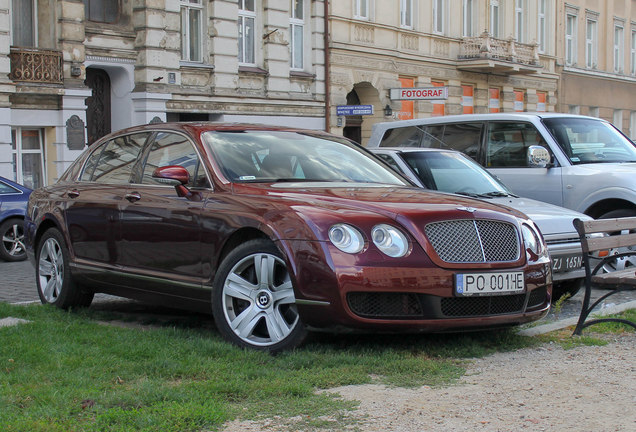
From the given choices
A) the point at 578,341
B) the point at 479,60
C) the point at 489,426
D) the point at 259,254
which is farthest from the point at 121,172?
the point at 479,60

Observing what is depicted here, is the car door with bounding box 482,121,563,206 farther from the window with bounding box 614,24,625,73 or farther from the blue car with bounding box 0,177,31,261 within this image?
the window with bounding box 614,24,625,73

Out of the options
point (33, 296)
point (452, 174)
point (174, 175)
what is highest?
point (174, 175)

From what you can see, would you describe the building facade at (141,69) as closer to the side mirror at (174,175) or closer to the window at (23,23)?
the window at (23,23)

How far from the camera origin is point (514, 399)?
198 inches

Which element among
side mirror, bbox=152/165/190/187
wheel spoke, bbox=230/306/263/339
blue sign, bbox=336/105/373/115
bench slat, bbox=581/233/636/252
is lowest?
wheel spoke, bbox=230/306/263/339

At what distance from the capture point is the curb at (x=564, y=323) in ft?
23.1

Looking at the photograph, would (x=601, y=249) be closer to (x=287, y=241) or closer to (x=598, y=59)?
(x=287, y=241)

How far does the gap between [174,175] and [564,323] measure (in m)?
3.07

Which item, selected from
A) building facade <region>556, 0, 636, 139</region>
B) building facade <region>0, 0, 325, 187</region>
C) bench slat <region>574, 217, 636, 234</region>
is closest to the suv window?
bench slat <region>574, 217, 636, 234</region>

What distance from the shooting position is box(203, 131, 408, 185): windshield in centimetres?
711

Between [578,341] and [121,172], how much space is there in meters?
3.76

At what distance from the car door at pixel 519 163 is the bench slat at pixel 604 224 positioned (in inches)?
160

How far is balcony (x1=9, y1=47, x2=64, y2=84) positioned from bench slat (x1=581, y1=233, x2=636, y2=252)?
55.9ft

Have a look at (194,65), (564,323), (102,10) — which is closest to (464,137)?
(564,323)
